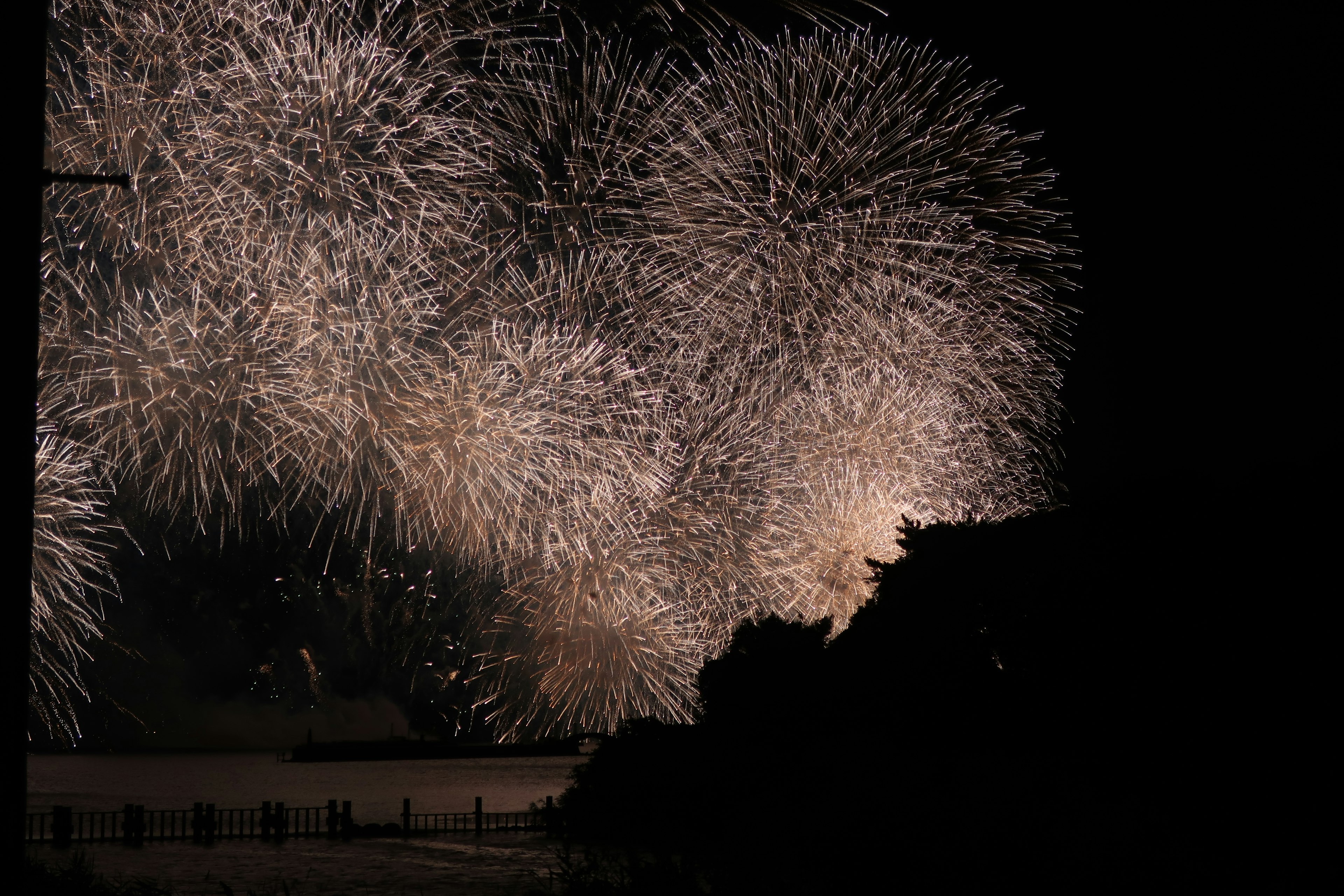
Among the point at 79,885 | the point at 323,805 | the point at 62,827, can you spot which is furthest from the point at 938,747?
the point at 323,805

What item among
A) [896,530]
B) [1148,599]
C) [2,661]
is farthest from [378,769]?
[2,661]

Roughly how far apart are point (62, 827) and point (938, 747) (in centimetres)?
2221

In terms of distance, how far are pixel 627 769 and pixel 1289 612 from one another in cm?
2048

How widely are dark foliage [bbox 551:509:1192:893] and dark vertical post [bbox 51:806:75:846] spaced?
1354 cm

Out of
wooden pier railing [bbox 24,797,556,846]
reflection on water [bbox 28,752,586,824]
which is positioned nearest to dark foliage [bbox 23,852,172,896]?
wooden pier railing [bbox 24,797,556,846]

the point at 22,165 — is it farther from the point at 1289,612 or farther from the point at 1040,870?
the point at 1289,612

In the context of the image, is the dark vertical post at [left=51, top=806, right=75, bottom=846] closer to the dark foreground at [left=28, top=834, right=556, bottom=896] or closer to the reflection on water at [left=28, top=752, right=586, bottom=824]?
the dark foreground at [left=28, top=834, right=556, bottom=896]

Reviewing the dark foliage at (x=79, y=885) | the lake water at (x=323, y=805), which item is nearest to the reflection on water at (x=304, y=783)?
the lake water at (x=323, y=805)

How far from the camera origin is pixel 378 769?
12938 cm

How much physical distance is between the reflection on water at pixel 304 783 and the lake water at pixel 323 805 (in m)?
0.34

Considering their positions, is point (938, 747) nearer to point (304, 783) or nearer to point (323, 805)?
point (323, 805)

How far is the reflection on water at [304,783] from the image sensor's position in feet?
241

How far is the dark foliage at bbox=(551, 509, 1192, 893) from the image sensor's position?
14.3 m

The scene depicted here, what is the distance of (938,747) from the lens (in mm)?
19953
